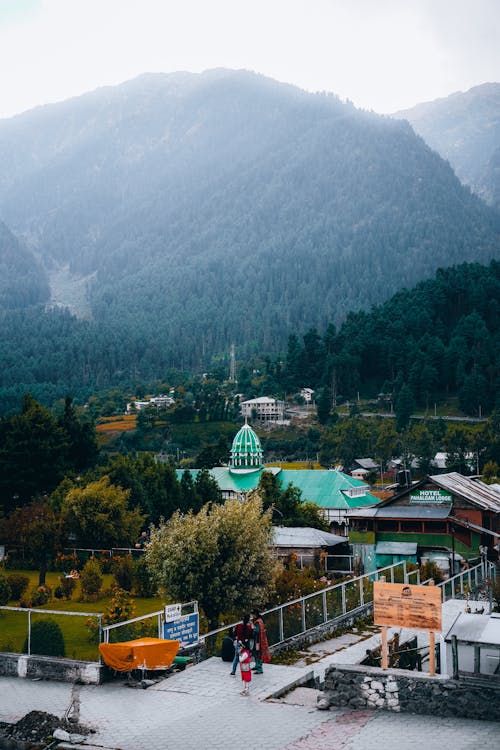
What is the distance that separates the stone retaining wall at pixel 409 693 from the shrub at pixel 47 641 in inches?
301

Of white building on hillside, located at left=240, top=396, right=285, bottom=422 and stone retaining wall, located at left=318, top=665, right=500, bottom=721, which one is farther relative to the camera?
white building on hillside, located at left=240, top=396, right=285, bottom=422

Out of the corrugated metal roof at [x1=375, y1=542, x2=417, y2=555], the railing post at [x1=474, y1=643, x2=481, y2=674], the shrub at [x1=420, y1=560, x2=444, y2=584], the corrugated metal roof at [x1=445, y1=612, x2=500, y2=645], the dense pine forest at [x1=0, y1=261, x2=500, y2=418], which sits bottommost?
the corrugated metal roof at [x1=375, y1=542, x2=417, y2=555]

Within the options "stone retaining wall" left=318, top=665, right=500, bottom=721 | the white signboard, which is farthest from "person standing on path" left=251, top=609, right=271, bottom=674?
"stone retaining wall" left=318, top=665, right=500, bottom=721

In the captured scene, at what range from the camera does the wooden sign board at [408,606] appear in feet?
58.4

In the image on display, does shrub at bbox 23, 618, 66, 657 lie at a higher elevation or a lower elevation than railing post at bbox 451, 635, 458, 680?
lower

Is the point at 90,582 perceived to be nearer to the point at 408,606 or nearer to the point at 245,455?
the point at 408,606

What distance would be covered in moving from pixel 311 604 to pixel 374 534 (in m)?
19.0

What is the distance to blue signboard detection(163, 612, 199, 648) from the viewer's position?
21.1 meters

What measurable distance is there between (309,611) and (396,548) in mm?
18919

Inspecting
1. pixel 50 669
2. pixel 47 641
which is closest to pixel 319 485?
pixel 47 641

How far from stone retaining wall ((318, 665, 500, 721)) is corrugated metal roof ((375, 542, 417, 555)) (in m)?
26.6

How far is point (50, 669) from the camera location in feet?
67.7

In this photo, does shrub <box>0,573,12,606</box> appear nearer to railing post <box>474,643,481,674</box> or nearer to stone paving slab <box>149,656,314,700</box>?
stone paving slab <box>149,656,314,700</box>

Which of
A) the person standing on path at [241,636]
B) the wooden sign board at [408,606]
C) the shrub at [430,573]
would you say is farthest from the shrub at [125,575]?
the wooden sign board at [408,606]
